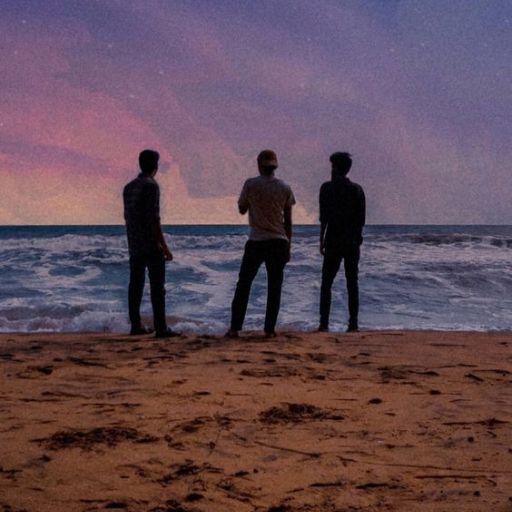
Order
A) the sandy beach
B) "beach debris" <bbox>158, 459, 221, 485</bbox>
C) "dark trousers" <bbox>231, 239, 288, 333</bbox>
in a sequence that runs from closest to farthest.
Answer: the sandy beach
"beach debris" <bbox>158, 459, 221, 485</bbox>
"dark trousers" <bbox>231, 239, 288, 333</bbox>

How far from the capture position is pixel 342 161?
6754 millimetres

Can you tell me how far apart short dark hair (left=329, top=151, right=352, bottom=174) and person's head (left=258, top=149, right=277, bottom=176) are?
0.98 meters

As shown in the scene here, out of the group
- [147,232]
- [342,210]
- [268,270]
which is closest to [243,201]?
[268,270]

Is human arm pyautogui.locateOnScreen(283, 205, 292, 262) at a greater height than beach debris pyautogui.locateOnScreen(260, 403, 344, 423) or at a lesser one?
greater

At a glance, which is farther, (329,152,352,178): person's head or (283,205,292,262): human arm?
(329,152,352,178): person's head

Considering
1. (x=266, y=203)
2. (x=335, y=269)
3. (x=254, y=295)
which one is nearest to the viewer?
(x=266, y=203)

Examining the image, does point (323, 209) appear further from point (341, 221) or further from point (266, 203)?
point (266, 203)

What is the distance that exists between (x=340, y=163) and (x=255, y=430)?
4.20 m

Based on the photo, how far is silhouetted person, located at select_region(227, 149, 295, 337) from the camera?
6.00m

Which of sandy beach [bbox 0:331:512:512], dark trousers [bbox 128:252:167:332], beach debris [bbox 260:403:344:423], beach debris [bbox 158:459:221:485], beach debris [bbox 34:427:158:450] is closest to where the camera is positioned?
sandy beach [bbox 0:331:512:512]

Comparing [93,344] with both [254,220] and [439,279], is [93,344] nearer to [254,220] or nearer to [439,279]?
[254,220]

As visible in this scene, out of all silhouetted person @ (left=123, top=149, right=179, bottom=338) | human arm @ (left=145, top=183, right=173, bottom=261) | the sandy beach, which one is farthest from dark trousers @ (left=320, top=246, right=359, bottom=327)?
human arm @ (left=145, top=183, right=173, bottom=261)

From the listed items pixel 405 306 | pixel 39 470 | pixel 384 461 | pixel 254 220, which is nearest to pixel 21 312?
pixel 254 220

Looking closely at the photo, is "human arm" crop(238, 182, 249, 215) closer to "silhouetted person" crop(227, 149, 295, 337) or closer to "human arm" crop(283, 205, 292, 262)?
"silhouetted person" crop(227, 149, 295, 337)
